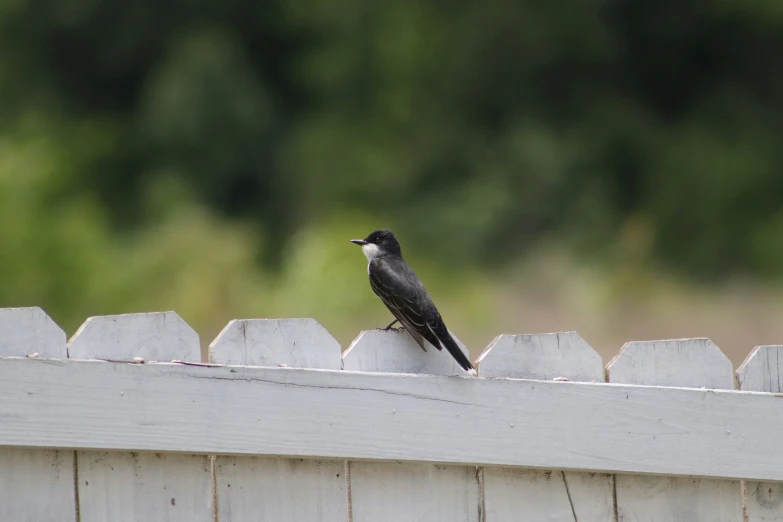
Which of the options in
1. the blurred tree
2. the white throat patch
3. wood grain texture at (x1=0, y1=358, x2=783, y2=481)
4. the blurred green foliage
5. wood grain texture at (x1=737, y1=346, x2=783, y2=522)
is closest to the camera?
wood grain texture at (x1=0, y1=358, x2=783, y2=481)

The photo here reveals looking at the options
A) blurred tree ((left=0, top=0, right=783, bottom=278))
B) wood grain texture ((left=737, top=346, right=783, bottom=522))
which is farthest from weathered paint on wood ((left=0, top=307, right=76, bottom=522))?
blurred tree ((left=0, top=0, right=783, bottom=278))

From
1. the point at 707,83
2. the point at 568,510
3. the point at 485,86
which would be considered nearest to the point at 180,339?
the point at 568,510


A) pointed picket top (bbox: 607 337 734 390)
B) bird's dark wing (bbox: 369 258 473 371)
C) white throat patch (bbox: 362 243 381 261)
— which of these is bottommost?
pointed picket top (bbox: 607 337 734 390)

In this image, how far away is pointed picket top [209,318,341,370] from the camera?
2369 millimetres

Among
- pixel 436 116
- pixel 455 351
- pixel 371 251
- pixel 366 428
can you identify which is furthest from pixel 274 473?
pixel 436 116

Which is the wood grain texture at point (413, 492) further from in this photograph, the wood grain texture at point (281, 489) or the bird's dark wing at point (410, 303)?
the bird's dark wing at point (410, 303)

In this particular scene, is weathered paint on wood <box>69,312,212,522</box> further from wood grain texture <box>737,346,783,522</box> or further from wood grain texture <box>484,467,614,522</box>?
wood grain texture <box>737,346,783,522</box>

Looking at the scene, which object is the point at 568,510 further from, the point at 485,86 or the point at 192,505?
the point at 485,86

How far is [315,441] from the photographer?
7.74 feet

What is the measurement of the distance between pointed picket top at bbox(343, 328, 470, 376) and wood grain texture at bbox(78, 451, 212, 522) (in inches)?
17.1

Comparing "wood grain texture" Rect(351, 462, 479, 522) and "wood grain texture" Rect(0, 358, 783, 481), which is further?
"wood grain texture" Rect(351, 462, 479, 522)

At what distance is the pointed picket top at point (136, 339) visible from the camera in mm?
2299

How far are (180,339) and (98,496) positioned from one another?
39 cm

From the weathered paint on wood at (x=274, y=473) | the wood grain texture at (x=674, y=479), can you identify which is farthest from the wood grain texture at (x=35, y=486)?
the wood grain texture at (x=674, y=479)
